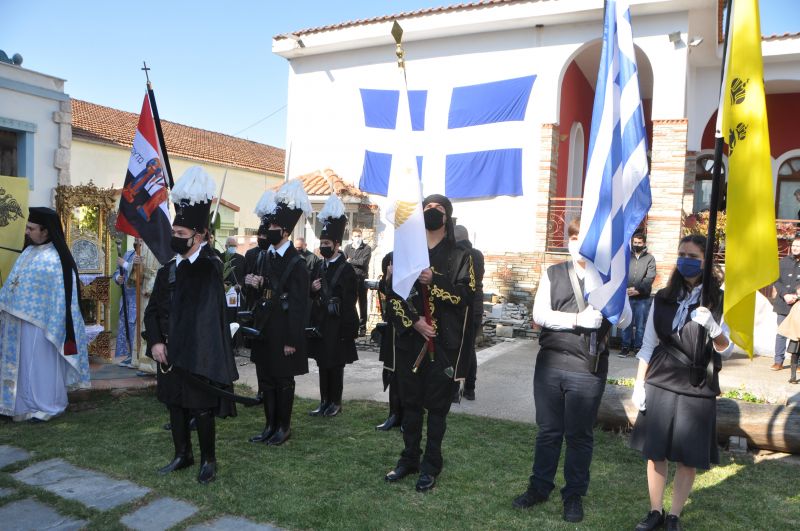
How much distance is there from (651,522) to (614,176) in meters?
2.03

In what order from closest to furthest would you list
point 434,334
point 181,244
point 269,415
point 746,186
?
point 746,186
point 434,334
point 181,244
point 269,415

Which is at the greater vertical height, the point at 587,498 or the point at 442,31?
the point at 442,31

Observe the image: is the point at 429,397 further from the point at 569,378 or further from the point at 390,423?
the point at 390,423

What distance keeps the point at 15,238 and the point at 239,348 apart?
11.8ft

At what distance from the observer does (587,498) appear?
162 inches

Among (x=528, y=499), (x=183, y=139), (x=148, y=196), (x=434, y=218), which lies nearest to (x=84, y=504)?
(x=528, y=499)

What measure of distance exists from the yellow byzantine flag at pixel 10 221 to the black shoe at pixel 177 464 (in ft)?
12.0

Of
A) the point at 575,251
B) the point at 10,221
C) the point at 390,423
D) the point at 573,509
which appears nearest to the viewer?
the point at 573,509

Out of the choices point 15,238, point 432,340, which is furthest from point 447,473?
Answer: point 15,238

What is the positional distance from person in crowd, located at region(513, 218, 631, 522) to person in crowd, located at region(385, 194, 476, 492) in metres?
0.56

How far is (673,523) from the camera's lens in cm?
357

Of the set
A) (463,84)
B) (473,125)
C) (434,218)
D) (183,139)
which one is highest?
(183,139)

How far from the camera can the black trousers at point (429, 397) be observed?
13.7 ft

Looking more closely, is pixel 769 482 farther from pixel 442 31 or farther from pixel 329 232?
pixel 442 31
